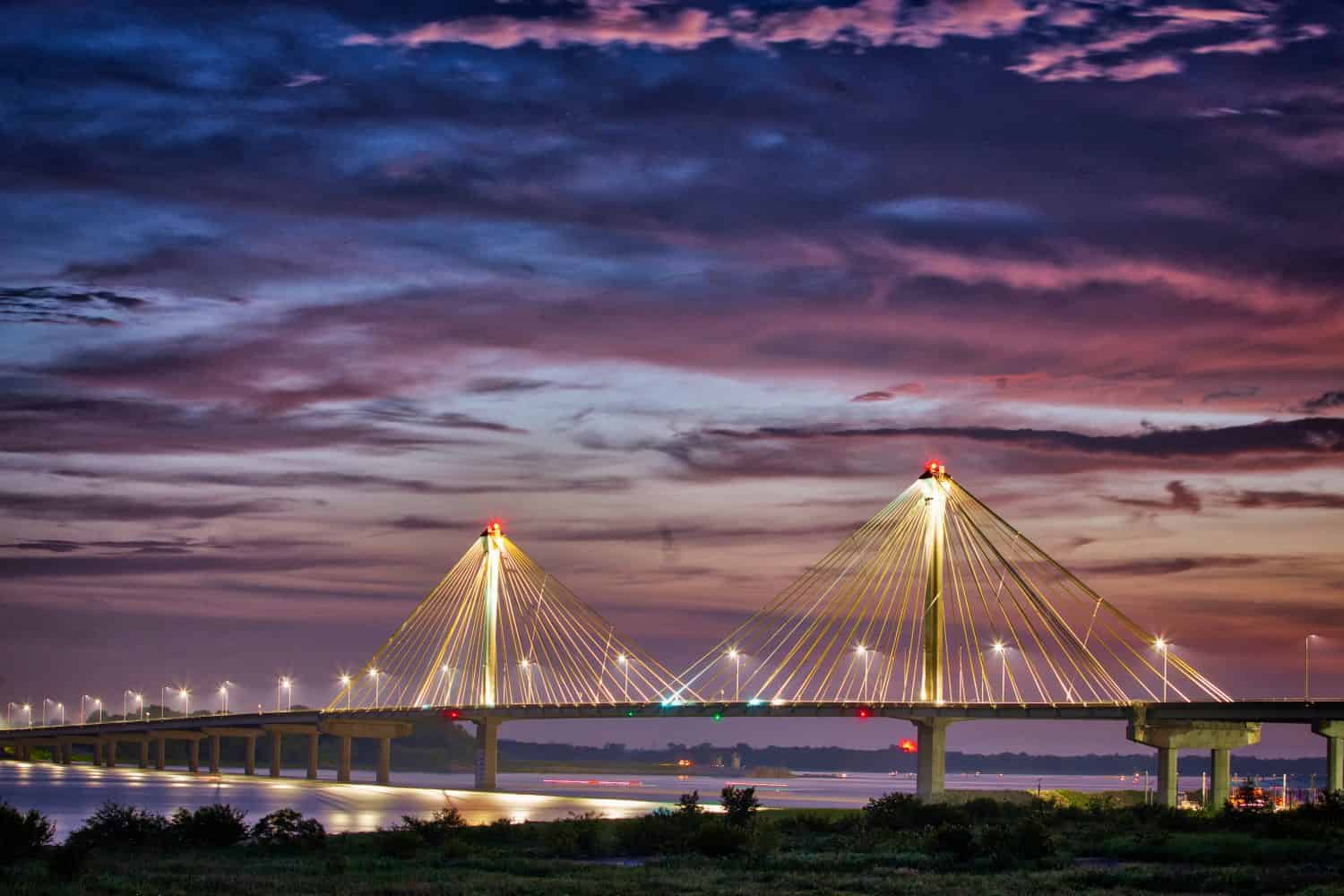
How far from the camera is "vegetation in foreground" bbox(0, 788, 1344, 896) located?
39.7m

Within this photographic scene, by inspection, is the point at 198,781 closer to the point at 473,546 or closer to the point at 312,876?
the point at 473,546

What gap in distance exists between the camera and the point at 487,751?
144375 millimetres

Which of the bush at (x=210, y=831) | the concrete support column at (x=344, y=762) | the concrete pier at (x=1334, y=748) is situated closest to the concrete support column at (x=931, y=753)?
the concrete pier at (x=1334, y=748)

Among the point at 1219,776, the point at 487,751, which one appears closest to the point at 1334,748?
the point at 1219,776

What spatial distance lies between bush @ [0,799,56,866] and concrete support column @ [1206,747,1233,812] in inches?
2203

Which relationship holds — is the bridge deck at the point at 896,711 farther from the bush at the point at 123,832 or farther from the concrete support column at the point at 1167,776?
the bush at the point at 123,832

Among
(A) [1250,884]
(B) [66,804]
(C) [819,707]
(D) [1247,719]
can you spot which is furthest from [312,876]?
(B) [66,804]

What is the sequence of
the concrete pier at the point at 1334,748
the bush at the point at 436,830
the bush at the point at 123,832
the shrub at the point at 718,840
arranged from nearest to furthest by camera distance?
the shrub at the point at 718,840
the bush at the point at 123,832
the bush at the point at 436,830
the concrete pier at the point at 1334,748

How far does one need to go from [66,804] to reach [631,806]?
38.7 metres

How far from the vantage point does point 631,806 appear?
11144 cm

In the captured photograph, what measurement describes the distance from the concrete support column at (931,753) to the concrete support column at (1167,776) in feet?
46.7

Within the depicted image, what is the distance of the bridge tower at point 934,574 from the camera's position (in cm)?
10119

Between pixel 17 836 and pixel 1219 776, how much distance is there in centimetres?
6279

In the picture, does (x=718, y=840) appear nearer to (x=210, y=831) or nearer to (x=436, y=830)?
(x=436, y=830)
